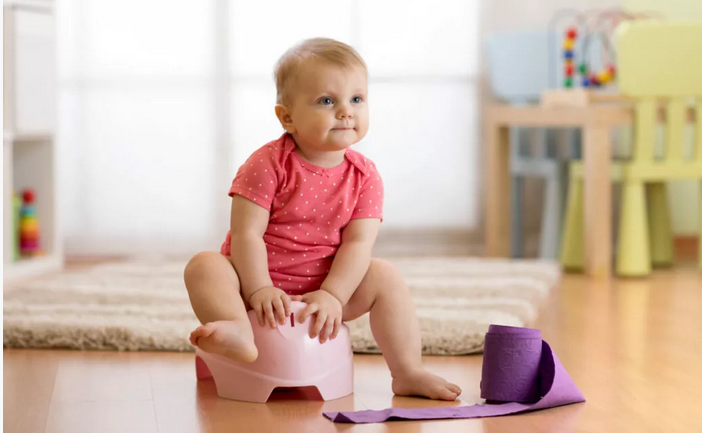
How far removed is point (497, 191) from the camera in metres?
3.17

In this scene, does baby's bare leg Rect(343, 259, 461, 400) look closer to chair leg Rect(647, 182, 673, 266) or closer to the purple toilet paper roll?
the purple toilet paper roll

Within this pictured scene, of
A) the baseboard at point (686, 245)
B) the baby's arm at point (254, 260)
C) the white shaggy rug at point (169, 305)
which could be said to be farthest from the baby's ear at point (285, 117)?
the baseboard at point (686, 245)

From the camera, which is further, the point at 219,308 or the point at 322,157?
the point at 322,157

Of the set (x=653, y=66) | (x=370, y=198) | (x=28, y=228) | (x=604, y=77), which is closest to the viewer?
(x=370, y=198)

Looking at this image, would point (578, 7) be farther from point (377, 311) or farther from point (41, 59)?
point (377, 311)

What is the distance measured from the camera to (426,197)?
330 centimetres

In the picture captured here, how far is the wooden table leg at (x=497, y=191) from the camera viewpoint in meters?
3.15

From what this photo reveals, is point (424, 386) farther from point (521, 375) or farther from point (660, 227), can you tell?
point (660, 227)

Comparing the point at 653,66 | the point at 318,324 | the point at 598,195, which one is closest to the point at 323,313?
the point at 318,324

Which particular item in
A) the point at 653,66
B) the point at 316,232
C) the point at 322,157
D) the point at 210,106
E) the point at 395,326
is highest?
the point at 653,66

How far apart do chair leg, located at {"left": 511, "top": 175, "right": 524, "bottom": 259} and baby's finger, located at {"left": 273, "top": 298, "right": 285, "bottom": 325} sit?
201cm

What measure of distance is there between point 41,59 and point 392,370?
1829 mm

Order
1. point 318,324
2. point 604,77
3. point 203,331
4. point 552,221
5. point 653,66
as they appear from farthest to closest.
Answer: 1. point 552,221
2. point 604,77
3. point 653,66
4. point 318,324
5. point 203,331

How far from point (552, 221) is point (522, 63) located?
0.51 m
